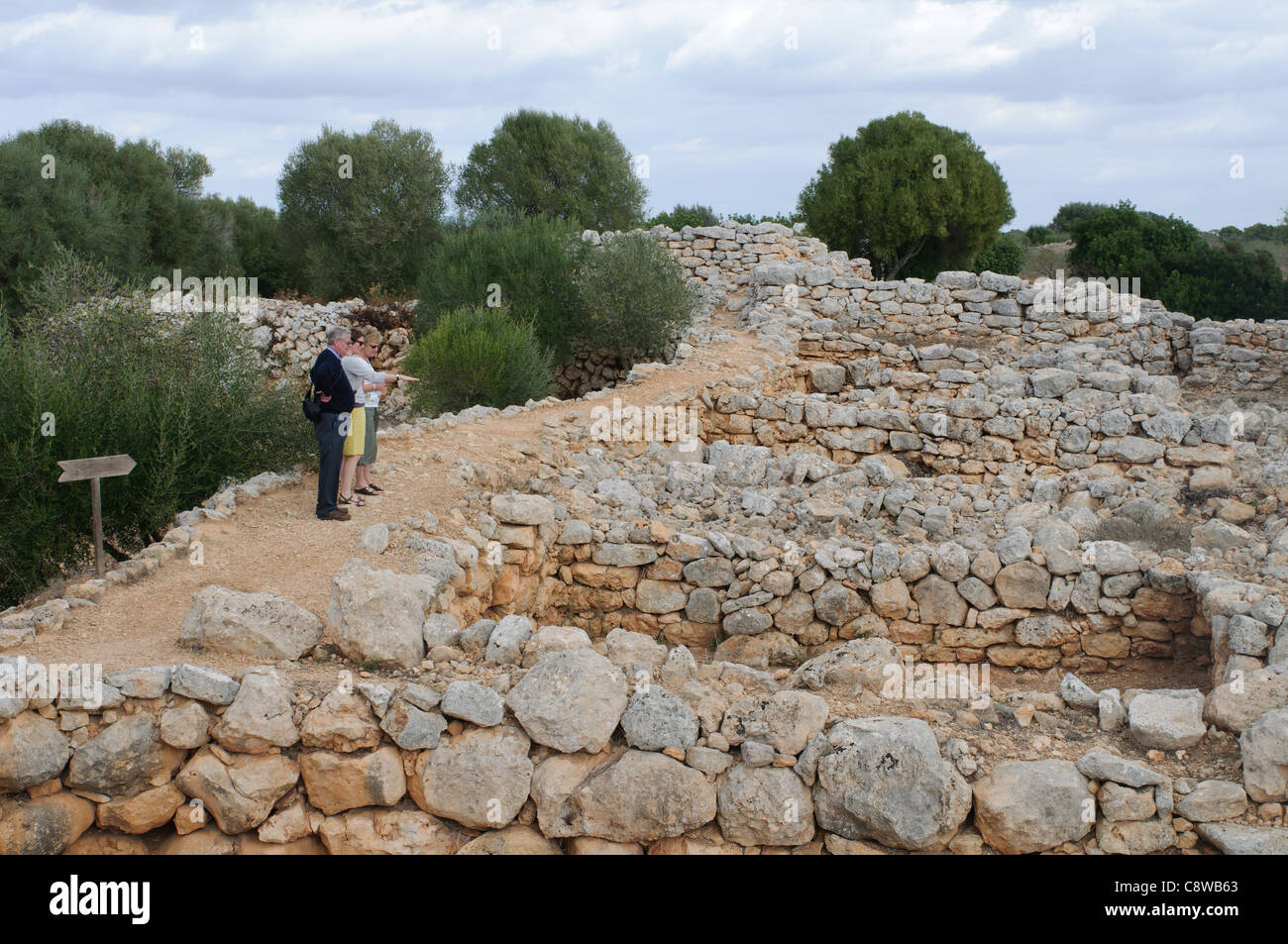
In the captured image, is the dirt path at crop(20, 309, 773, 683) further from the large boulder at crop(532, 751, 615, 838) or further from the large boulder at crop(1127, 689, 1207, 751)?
the large boulder at crop(1127, 689, 1207, 751)

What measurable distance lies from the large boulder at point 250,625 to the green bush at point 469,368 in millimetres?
6762

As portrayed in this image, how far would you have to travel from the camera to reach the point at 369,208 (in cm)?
2303

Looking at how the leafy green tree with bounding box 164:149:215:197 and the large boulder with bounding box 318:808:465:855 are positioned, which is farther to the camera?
the leafy green tree with bounding box 164:149:215:197

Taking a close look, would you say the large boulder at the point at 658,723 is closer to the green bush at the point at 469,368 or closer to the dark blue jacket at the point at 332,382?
the dark blue jacket at the point at 332,382

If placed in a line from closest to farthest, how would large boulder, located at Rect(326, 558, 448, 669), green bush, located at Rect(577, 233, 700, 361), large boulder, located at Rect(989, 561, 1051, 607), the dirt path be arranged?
1. the dirt path
2. large boulder, located at Rect(326, 558, 448, 669)
3. large boulder, located at Rect(989, 561, 1051, 607)
4. green bush, located at Rect(577, 233, 700, 361)

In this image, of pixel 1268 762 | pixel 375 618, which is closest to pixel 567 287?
pixel 375 618

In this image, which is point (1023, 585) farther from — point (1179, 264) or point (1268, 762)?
point (1179, 264)

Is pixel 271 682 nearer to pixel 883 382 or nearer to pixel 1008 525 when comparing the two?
pixel 1008 525

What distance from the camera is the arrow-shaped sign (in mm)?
5996

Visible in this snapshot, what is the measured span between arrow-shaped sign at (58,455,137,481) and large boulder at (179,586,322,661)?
4.07 ft

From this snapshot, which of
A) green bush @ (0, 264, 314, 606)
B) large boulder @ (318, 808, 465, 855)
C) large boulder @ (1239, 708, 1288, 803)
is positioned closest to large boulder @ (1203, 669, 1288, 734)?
large boulder @ (1239, 708, 1288, 803)

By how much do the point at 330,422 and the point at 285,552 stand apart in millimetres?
1099

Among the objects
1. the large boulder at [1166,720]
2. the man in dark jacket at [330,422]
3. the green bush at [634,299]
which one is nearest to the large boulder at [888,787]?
the large boulder at [1166,720]
